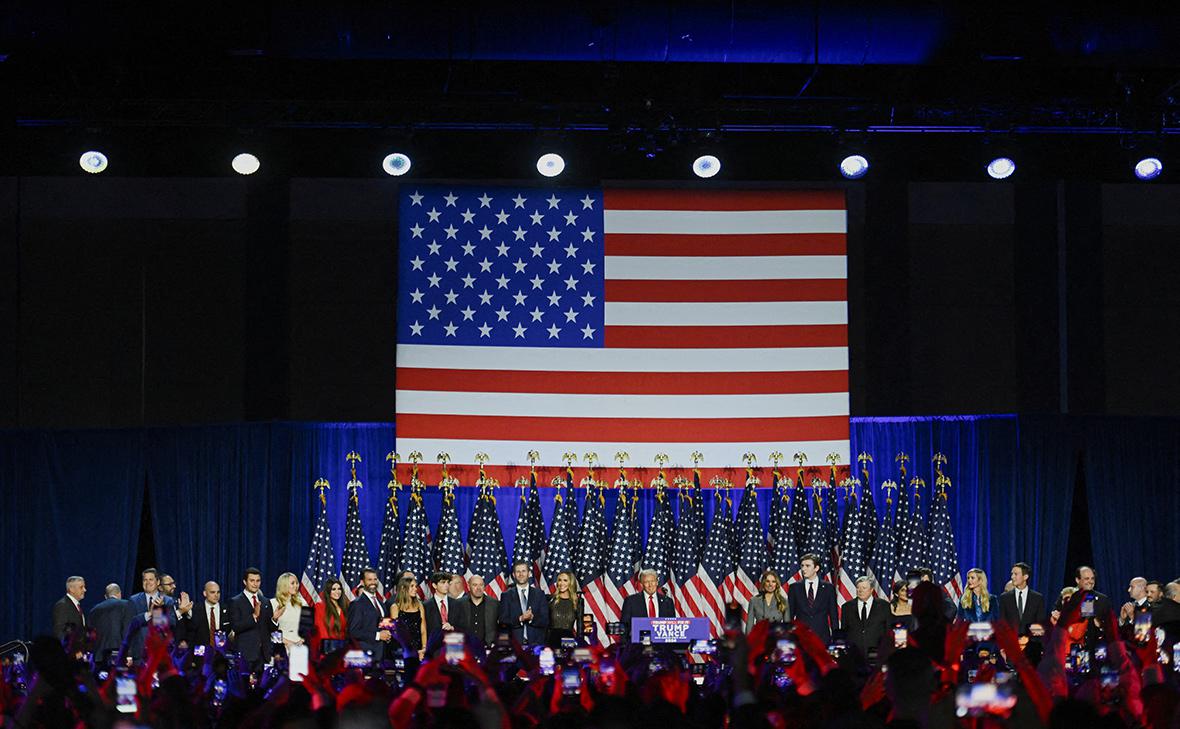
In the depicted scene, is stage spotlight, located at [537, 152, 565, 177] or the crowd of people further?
stage spotlight, located at [537, 152, 565, 177]

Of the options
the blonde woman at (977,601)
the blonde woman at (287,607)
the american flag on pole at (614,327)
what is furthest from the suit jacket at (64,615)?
the blonde woman at (977,601)

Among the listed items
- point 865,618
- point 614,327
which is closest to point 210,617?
point 614,327

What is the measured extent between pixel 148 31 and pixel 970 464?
9337mm

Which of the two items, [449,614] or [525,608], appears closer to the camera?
[449,614]

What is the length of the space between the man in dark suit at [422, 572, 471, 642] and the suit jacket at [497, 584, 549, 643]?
343mm

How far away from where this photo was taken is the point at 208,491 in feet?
53.6

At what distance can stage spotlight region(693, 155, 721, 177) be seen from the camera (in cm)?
1419

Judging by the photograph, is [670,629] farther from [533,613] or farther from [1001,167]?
[1001,167]

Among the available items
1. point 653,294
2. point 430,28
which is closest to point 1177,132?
point 653,294

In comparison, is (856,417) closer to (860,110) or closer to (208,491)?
(860,110)

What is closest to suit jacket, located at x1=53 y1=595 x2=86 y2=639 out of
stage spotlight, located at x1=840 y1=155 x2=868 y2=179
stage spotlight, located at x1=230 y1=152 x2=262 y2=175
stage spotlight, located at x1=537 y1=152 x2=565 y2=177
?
stage spotlight, located at x1=230 y1=152 x2=262 y2=175

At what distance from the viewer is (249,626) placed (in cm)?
1336

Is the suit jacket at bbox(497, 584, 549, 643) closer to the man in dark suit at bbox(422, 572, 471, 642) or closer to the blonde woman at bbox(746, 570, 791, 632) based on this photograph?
the man in dark suit at bbox(422, 572, 471, 642)

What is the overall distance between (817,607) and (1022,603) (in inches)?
71.1
